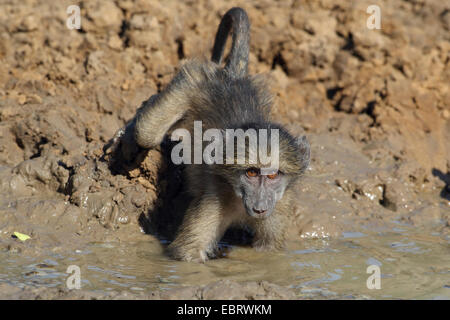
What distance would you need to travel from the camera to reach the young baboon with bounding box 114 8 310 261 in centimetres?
430

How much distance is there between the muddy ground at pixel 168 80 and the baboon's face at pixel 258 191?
111 cm

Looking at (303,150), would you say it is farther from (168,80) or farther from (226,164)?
(168,80)

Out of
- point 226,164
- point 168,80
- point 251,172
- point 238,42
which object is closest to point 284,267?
point 251,172

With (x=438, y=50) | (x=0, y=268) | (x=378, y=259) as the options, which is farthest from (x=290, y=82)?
(x=0, y=268)

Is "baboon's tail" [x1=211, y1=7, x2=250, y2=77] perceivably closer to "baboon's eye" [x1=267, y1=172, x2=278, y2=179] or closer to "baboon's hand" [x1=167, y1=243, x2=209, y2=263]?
"baboon's eye" [x1=267, y1=172, x2=278, y2=179]

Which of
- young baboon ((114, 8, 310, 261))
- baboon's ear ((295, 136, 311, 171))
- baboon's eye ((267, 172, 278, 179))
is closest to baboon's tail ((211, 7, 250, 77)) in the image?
young baboon ((114, 8, 310, 261))

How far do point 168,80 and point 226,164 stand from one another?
2.64 m

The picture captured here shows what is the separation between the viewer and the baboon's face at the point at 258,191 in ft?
13.7

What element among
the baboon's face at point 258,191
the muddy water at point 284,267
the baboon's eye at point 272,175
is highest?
the baboon's eye at point 272,175

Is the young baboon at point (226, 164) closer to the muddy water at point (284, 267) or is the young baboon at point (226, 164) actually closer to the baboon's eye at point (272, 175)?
the baboon's eye at point (272, 175)

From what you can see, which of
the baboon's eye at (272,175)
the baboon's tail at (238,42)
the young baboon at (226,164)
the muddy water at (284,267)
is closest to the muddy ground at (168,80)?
the muddy water at (284,267)

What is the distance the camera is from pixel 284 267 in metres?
4.49

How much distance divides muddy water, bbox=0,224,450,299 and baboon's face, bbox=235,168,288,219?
49 centimetres

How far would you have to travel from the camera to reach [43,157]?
17.7 ft
